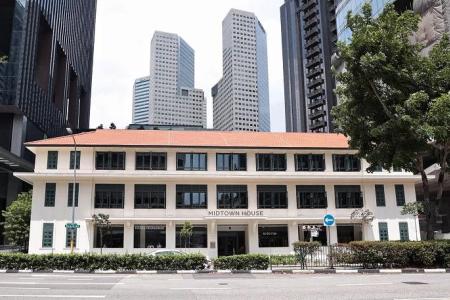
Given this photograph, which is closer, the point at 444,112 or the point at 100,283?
the point at 100,283

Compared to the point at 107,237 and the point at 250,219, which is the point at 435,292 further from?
the point at 107,237

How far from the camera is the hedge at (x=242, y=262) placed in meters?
25.5

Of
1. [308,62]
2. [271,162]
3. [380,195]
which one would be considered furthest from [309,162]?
[308,62]

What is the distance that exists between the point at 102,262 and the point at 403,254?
54.0 feet

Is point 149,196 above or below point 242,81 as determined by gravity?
below

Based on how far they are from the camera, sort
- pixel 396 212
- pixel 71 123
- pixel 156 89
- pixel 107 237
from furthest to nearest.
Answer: pixel 156 89 → pixel 71 123 → pixel 396 212 → pixel 107 237

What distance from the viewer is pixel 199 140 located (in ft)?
144

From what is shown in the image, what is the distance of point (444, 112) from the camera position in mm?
23984

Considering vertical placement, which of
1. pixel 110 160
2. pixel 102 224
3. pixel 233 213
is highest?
pixel 110 160

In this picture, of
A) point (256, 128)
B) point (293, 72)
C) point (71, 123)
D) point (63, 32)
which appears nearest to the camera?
point (63, 32)

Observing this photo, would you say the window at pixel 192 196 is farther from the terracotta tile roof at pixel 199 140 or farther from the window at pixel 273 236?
the window at pixel 273 236

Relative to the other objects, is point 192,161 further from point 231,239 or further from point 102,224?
point 102,224

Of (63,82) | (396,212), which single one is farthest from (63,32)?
(396,212)

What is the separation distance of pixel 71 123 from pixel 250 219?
56900mm
